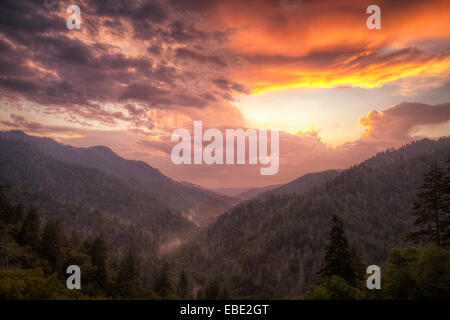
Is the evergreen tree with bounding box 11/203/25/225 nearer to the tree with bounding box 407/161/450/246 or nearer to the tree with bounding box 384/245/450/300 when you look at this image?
the tree with bounding box 384/245/450/300

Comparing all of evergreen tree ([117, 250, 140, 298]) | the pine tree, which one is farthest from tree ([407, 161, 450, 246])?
evergreen tree ([117, 250, 140, 298])

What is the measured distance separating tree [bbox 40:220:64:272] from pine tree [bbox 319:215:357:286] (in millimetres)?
59217

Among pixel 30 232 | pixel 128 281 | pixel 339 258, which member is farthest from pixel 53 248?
pixel 339 258

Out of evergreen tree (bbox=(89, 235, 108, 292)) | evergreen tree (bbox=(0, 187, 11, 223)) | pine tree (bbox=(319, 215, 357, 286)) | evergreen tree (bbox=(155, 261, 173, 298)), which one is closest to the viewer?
pine tree (bbox=(319, 215, 357, 286))

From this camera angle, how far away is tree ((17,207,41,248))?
63.1 metres

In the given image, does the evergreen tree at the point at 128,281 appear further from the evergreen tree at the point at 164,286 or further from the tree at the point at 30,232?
the tree at the point at 30,232

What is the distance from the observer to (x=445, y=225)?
2855 centimetres

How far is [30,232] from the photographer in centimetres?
6425

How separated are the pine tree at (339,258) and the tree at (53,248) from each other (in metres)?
59.2

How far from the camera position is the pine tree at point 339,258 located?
1109 inches

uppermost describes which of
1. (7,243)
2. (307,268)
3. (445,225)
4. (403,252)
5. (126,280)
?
(445,225)
